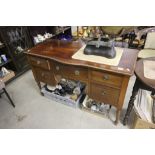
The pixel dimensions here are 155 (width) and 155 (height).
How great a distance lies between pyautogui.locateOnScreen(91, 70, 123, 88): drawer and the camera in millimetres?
1152

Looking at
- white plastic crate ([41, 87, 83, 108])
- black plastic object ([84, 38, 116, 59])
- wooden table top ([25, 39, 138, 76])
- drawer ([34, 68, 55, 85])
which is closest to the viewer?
wooden table top ([25, 39, 138, 76])

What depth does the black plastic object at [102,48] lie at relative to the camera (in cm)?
124

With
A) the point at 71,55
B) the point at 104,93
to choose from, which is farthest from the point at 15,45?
the point at 104,93

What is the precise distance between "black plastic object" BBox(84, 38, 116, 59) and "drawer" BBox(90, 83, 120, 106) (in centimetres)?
31

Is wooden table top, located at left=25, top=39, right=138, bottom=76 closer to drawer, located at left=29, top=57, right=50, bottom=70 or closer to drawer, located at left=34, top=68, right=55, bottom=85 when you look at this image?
drawer, located at left=29, top=57, right=50, bottom=70

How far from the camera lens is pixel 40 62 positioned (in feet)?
4.96

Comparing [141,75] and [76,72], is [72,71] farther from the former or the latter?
[141,75]

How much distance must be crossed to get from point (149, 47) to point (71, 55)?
161 cm

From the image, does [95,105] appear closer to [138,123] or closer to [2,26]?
[138,123]

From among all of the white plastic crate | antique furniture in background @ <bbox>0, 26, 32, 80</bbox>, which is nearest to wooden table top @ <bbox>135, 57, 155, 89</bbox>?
the white plastic crate

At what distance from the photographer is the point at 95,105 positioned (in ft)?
5.57

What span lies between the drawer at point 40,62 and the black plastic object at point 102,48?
0.48 metres

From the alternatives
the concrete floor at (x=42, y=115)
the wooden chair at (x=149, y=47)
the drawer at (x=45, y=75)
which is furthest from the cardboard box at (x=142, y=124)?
the wooden chair at (x=149, y=47)
